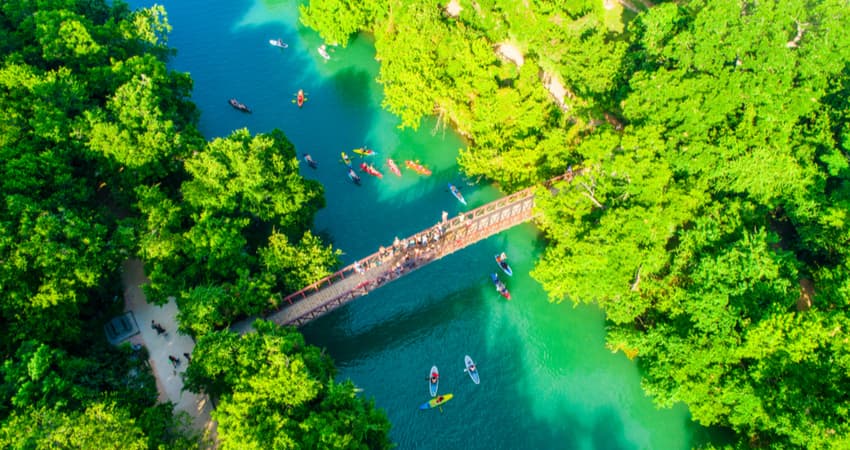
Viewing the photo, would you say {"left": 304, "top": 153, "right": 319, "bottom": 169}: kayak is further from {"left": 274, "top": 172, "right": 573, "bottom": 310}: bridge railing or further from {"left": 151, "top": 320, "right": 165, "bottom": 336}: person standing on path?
{"left": 151, "top": 320, "right": 165, "bottom": 336}: person standing on path

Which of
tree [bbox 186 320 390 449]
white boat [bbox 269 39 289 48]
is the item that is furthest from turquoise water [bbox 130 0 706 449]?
tree [bbox 186 320 390 449]

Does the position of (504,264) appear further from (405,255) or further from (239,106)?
(239,106)

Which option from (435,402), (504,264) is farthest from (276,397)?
(504,264)

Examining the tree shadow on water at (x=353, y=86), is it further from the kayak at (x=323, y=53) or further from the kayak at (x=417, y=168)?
the kayak at (x=417, y=168)

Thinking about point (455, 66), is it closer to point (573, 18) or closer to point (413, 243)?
point (573, 18)

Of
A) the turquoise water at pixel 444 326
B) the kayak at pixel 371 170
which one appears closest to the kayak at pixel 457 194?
the turquoise water at pixel 444 326

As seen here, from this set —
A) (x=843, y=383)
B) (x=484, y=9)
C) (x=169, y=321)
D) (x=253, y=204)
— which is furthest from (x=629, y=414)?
(x=484, y=9)
